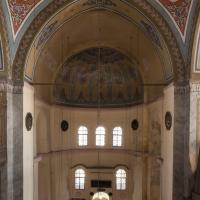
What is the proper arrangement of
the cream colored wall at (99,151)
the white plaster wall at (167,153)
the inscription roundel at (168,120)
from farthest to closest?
the cream colored wall at (99,151)
the inscription roundel at (168,120)
the white plaster wall at (167,153)

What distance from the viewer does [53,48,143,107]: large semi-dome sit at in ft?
55.6

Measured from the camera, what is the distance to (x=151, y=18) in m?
10.9

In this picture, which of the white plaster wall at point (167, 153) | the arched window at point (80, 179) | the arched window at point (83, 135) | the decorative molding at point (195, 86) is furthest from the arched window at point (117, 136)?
the decorative molding at point (195, 86)

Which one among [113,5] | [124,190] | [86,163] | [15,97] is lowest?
[124,190]

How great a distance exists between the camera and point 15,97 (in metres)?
11.0

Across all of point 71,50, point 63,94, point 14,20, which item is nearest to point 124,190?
point 63,94

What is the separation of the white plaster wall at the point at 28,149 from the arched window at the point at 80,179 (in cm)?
577

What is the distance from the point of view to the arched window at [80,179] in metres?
18.2

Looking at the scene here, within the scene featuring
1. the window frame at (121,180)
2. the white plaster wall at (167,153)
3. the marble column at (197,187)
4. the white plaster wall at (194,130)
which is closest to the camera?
the marble column at (197,187)

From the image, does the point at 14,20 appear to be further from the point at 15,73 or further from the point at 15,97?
the point at 15,97

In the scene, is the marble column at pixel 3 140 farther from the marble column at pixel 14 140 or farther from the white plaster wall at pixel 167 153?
the white plaster wall at pixel 167 153

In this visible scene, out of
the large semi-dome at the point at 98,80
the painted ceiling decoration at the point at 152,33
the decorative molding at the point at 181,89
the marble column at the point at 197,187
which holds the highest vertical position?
the painted ceiling decoration at the point at 152,33

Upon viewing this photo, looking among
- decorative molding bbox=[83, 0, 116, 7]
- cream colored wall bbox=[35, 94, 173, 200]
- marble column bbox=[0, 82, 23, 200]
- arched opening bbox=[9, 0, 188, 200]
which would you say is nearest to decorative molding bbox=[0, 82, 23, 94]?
marble column bbox=[0, 82, 23, 200]

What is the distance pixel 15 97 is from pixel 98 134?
8.14m
